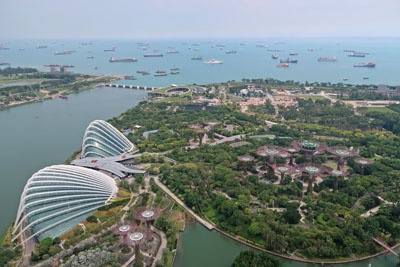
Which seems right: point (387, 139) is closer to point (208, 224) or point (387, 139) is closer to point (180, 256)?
point (208, 224)

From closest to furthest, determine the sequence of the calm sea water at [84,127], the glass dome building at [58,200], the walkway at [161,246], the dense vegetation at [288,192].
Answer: the walkway at [161,246], the dense vegetation at [288,192], the calm sea water at [84,127], the glass dome building at [58,200]

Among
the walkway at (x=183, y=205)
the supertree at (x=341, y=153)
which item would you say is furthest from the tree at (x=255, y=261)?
the supertree at (x=341, y=153)

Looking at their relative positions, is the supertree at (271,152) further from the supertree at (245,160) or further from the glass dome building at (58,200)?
the glass dome building at (58,200)

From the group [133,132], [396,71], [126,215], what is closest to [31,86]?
[133,132]

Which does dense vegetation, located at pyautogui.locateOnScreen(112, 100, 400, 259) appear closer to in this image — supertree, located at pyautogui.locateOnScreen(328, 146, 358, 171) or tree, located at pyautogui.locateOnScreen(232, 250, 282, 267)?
supertree, located at pyautogui.locateOnScreen(328, 146, 358, 171)

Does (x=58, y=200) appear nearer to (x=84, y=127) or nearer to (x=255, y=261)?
(x=255, y=261)

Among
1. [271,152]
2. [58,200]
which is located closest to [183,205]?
[58,200]
